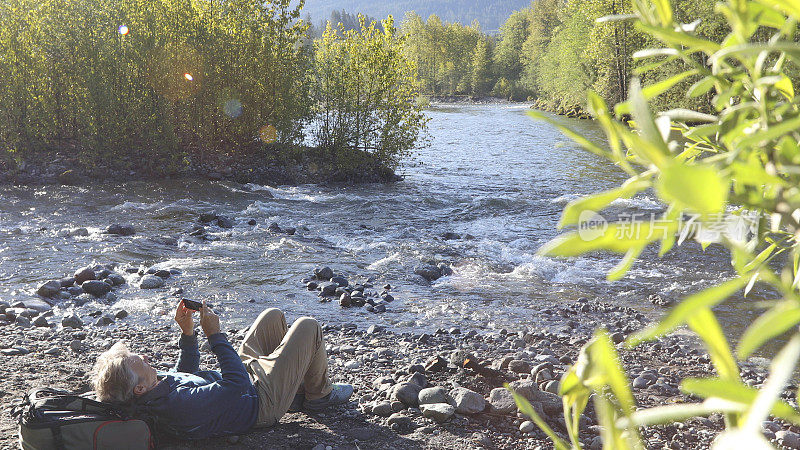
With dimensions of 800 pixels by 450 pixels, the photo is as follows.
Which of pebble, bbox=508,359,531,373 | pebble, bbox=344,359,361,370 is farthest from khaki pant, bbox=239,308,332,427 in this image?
pebble, bbox=508,359,531,373

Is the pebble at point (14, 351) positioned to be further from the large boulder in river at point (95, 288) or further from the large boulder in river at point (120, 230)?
the large boulder in river at point (120, 230)

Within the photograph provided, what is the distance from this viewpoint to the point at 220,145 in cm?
1697

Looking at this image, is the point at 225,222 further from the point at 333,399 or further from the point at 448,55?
the point at 448,55

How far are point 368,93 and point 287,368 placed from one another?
42.2 ft

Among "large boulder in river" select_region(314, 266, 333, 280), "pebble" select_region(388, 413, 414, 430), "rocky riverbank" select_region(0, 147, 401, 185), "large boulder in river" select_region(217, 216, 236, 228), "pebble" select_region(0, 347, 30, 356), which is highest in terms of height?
"rocky riverbank" select_region(0, 147, 401, 185)

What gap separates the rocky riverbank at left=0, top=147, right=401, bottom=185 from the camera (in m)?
14.8

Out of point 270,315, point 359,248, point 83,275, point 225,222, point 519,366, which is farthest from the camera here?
point 225,222

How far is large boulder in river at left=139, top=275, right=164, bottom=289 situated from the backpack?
415 centimetres

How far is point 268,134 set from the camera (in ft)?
55.9

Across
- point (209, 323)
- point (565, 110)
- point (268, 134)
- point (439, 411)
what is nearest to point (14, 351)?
point (209, 323)

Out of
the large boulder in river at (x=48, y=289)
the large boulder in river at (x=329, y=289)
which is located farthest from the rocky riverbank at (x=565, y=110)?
the large boulder in river at (x=48, y=289)

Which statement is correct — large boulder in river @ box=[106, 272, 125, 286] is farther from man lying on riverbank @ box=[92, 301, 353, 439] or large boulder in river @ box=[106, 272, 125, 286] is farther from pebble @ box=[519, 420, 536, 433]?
pebble @ box=[519, 420, 536, 433]

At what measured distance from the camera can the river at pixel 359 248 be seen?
7.60 metres

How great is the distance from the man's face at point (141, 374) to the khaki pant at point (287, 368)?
0.77 metres
